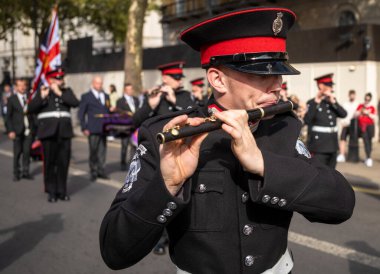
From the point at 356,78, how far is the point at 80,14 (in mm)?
16183

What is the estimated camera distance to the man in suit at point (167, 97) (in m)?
6.18

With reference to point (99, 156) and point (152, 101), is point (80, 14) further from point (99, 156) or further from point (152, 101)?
point (152, 101)

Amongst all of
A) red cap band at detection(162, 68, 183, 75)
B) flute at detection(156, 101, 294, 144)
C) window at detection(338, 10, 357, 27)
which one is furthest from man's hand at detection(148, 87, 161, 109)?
window at detection(338, 10, 357, 27)

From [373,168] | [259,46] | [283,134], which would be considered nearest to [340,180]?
[283,134]

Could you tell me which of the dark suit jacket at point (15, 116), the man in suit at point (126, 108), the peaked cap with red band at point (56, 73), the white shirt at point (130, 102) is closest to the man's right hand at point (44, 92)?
the peaked cap with red band at point (56, 73)

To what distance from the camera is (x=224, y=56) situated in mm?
2064

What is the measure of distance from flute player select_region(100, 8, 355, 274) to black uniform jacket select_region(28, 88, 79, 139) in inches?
250

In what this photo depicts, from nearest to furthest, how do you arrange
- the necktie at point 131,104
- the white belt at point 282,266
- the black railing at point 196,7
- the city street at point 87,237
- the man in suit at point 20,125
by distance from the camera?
1. the white belt at point 282,266
2. the city street at point 87,237
3. the man in suit at point 20,125
4. the necktie at point 131,104
5. the black railing at point 196,7

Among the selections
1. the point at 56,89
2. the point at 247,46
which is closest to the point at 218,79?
the point at 247,46

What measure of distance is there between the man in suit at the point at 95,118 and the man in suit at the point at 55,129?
6.16 feet

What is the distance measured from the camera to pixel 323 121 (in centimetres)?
886

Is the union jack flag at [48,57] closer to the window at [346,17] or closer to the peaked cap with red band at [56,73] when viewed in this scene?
the peaked cap with red band at [56,73]

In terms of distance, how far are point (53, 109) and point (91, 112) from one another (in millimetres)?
2105

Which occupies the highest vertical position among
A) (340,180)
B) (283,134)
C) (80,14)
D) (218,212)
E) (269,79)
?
(80,14)
